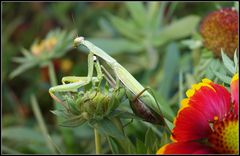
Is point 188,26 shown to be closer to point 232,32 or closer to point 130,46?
point 130,46

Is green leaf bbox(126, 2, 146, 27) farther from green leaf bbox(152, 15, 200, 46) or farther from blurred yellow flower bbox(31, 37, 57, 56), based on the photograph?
blurred yellow flower bbox(31, 37, 57, 56)

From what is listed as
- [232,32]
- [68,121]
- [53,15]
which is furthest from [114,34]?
[68,121]

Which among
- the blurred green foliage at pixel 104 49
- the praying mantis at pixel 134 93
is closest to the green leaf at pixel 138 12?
the blurred green foliage at pixel 104 49

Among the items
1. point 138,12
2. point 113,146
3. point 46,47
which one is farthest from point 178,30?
point 113,146

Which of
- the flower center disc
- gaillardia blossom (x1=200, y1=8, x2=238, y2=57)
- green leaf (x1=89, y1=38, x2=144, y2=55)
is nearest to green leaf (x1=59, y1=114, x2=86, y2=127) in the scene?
the flower center disc

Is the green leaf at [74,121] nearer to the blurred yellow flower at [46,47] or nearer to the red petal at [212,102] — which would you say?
the red petal at [212,102]
